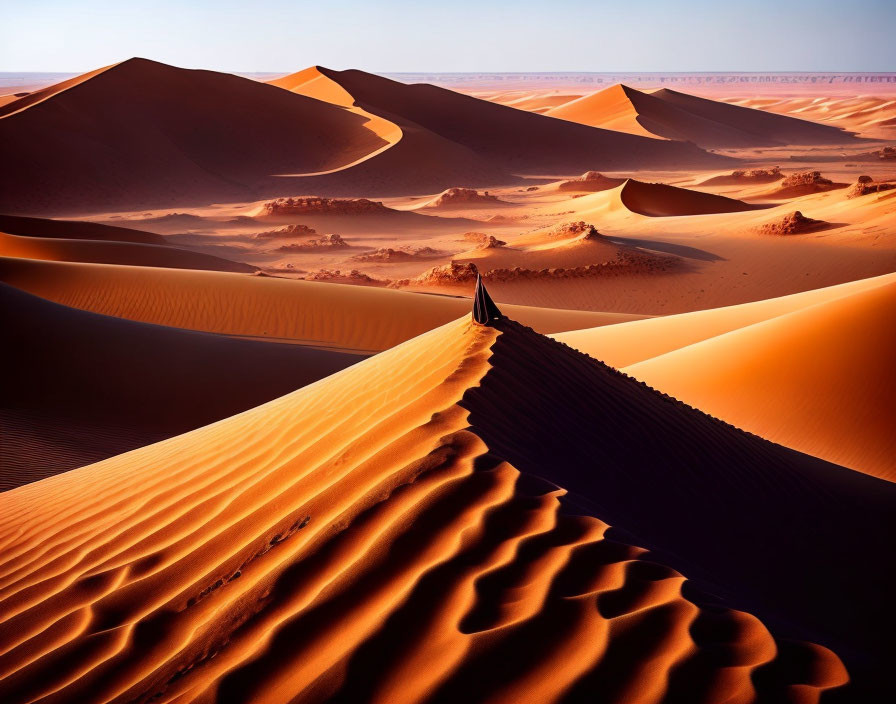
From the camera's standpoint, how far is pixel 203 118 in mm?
55406

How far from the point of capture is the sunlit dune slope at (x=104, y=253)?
22.7m

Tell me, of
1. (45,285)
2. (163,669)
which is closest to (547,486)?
(163,669)

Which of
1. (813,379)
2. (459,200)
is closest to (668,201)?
(459,200)

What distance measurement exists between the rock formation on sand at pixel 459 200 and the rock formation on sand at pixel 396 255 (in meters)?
13.5

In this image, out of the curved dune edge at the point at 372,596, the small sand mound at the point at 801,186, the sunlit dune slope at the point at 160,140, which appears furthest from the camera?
the sunlit dune slope at the point at 160,140

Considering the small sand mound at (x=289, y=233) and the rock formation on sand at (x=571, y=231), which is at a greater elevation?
the rock formation on sand at (x=571, y=231)

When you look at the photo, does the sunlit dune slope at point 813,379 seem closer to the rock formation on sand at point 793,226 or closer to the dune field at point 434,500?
the dune field at point 434,500

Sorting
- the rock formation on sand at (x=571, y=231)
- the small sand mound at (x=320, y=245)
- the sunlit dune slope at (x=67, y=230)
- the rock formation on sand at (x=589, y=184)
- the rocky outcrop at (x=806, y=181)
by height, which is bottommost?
the small sand mound at (x=320, y=245)

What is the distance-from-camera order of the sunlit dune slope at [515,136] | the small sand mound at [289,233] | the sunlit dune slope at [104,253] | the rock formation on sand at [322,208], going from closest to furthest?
the sunlit dune slope at [104,253], the small sand mound at [289,233], the rock formation on sand at [322,208], the sunlit dune slope at [515,136]

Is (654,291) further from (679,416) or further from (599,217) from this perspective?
(679,416)

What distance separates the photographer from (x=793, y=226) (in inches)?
1055

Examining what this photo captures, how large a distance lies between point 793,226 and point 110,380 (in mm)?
22789

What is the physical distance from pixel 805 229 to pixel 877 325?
19.4m

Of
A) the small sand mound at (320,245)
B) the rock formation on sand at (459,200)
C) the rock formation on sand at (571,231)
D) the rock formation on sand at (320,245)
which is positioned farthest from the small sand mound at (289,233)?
the rock formation on sand at (571,231)
